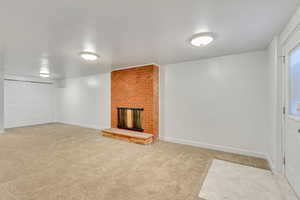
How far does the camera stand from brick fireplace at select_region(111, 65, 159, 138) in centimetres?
414

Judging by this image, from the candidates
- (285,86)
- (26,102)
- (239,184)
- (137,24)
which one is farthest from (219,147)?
(26,102)

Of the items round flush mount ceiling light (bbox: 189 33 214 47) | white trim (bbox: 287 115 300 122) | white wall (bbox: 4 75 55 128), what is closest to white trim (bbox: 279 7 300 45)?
round flush mount ceiling light (bbox: 189 33 214 47)

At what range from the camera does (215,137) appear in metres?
3.44

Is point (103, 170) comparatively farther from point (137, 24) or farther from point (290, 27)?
point (290, 27)

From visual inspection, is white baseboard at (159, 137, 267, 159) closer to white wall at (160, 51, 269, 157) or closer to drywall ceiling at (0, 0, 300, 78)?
white wall at (160, 51, 269, 157)

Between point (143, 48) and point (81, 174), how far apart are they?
2.69 meters

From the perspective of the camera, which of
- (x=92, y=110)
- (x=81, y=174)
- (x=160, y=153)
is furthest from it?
(x=92, y=110)

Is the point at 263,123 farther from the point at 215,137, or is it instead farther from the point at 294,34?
the point at 294,34

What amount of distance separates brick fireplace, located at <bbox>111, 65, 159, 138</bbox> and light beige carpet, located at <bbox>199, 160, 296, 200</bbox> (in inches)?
85.4

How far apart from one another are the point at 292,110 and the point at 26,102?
9.22 m

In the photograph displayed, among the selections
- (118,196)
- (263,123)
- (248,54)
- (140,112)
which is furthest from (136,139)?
(248,54)

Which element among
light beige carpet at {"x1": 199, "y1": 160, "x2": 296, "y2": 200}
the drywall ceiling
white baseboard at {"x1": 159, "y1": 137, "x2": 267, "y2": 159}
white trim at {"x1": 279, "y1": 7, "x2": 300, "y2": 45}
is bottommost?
light beige carpet at {"x1": 199, "y1": 160, "x2": 296, "y2": 200}

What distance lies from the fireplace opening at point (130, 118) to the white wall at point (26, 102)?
16.4 ft

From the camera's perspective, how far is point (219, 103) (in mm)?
3389
